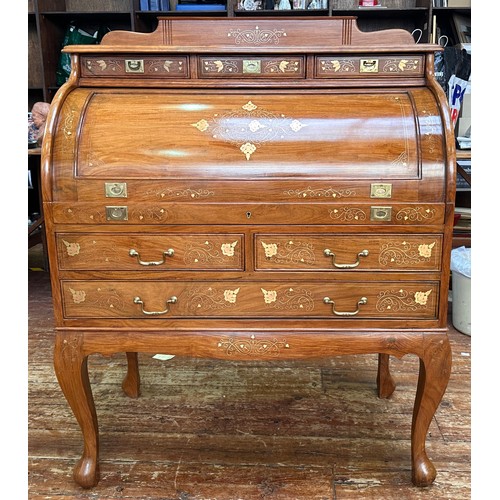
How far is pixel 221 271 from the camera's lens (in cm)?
172

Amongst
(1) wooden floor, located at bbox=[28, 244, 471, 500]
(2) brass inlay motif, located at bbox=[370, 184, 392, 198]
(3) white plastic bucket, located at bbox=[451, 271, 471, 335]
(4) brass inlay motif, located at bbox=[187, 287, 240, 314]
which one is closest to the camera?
(2) brass inlay motif, located at bbox=[370, 184, 392, 198]

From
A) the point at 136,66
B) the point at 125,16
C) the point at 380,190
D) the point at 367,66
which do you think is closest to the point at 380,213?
the point at 380,190

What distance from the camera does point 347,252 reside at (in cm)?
170

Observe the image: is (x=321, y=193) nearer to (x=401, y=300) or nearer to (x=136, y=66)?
(x=401, y=300)

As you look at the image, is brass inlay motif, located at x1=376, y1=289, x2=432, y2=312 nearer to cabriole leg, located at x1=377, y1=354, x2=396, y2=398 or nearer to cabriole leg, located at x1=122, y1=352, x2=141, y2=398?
cabriole leg, located at x1=377, y1=354, x2=396, y2=398

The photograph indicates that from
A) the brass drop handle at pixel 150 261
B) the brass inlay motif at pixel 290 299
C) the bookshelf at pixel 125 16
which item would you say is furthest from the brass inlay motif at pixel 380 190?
the bookshelf at pixel 125 16

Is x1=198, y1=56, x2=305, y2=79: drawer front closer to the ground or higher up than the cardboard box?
closer to the ground

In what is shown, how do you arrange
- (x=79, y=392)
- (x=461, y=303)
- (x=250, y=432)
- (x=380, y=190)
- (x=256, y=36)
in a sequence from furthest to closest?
(x=461, y=303) < (x=250, y=432) < (x=256, y=36) < (x=79, y=392) < (x=380, y=190)

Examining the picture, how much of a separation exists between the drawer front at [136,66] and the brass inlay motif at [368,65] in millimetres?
588

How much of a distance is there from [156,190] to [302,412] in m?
1.25

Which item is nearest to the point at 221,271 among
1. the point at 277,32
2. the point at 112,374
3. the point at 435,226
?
the point at 435,226

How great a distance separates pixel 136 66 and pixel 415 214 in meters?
1.05

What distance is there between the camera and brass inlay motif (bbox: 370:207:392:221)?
1.66m

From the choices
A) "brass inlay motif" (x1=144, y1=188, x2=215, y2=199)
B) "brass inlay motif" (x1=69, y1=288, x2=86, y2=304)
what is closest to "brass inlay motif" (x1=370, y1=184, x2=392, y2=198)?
"brass inlay motif" (x1=144, y1=188, x2=215, y2=199)
